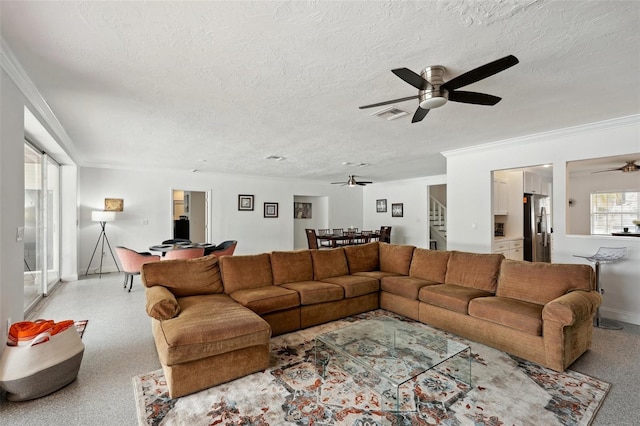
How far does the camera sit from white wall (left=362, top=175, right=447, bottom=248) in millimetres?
9148

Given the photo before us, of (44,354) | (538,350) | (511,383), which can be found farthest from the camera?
(538,350)

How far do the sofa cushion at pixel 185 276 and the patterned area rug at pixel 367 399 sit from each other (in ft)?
2.85

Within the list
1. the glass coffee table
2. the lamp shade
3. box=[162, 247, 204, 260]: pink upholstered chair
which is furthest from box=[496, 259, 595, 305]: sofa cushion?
the lamp shade

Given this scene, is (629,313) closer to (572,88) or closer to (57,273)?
(572,88)

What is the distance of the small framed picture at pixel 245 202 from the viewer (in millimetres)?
8578

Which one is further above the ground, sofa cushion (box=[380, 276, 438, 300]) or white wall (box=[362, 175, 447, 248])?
white wall (box=[362, 175, 447, 248])

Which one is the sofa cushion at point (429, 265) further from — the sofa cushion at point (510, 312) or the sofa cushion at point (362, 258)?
the sofa cushion at point (510, 312)

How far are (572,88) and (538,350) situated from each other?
7.70 feet

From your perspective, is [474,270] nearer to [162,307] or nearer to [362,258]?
[362,258]

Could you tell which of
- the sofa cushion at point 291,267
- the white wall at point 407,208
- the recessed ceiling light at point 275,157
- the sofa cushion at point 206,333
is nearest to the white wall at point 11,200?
the sofa cushion at point 206,333

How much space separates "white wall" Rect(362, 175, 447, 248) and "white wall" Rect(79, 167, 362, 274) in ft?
3.55

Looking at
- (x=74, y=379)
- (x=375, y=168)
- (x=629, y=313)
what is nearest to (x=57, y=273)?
(x=74, y=379)

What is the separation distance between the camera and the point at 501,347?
285 centimetres

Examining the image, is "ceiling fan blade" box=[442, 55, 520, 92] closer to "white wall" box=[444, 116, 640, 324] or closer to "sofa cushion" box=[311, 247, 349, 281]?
"sofa cushion" box=[311, 247, 349, 281]
